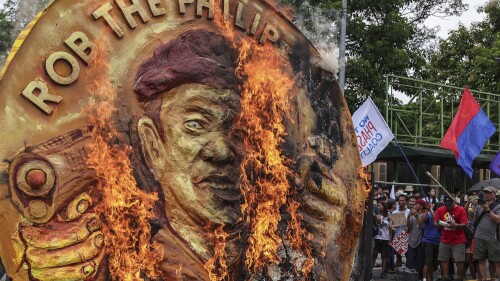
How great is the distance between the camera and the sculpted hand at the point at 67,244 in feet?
12.7

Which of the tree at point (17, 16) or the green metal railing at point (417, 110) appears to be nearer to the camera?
the tree at point (17, 16)

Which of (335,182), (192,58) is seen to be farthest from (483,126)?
(192,58)

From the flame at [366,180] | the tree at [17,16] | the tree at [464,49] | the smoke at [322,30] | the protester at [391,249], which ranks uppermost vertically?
the tree at [464,49]

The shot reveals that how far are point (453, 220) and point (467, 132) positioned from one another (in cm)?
328

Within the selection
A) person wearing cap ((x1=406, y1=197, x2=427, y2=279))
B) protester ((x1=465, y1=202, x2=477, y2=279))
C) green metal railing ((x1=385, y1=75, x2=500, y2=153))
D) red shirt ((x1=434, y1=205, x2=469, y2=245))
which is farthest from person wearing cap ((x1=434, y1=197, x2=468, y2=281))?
green metal railing ((x1=385, y1=75, x2=500, y2=153))

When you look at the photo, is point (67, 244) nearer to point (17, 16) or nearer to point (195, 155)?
point (195, 155)

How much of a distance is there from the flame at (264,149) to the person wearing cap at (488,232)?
6.63 metres

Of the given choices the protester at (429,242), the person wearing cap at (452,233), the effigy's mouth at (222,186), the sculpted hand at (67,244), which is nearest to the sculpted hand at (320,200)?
the effigy's mouth at (222,186)

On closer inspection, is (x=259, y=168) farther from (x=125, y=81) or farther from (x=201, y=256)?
(x=125, y=81)

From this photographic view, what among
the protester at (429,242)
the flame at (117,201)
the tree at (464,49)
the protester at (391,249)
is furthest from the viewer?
the tree at (464,49)

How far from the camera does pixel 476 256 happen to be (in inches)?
445

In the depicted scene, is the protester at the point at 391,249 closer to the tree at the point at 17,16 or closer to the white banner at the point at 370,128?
the white banner at the point at 370,128

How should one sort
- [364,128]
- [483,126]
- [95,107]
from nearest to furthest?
[95,107] < [364,128] < [483,126]

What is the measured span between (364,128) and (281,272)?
559 centimetres
